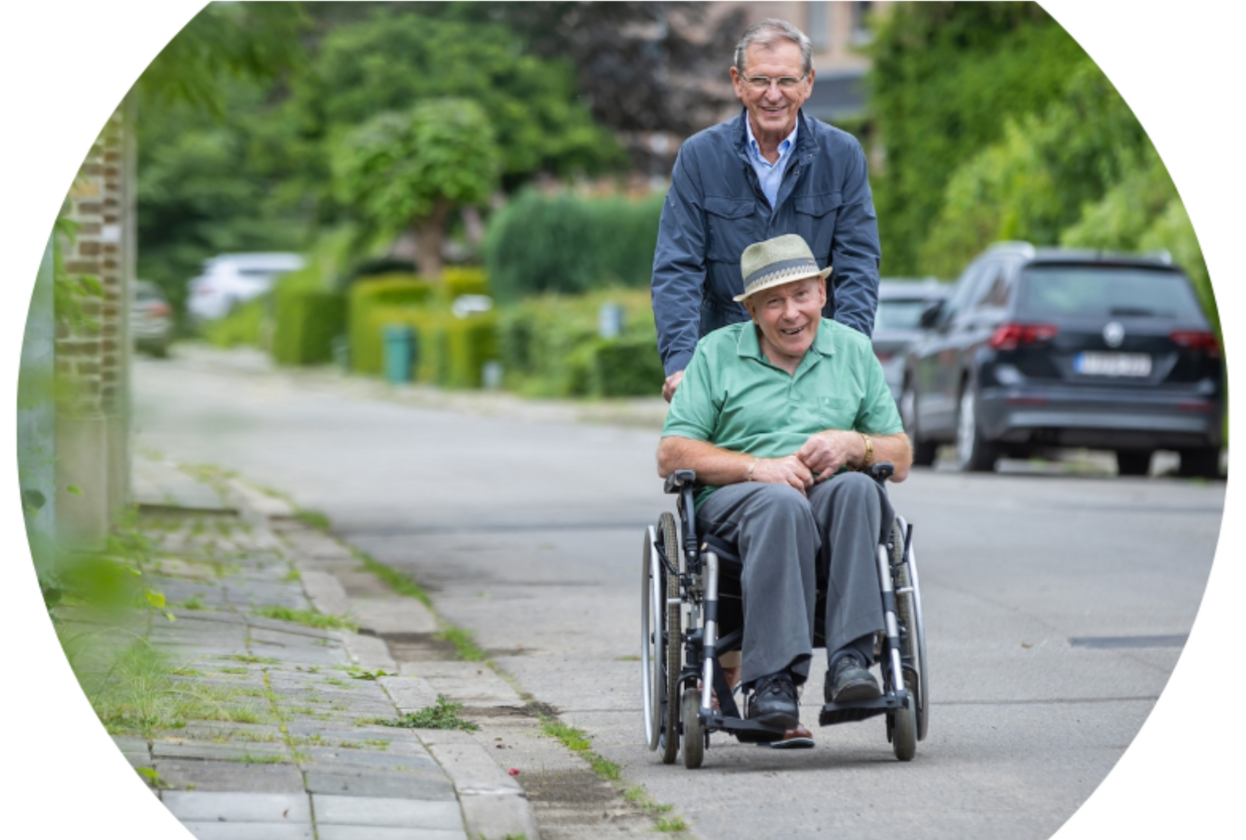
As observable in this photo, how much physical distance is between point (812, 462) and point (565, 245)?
3350 centimetres

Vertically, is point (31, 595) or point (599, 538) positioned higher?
point (31, 595)

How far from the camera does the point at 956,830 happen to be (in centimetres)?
507

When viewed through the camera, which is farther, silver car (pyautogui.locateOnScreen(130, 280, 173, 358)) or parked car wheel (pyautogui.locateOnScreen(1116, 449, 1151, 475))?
parked car wheel (pyautogui.locateOnScreen(1116, 449, 1151, 475))

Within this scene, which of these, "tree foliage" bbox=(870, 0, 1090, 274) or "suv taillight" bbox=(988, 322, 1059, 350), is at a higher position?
"tree foliage" bbox=(870, 0, 1090, 274)

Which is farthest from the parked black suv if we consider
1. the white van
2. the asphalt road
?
the white van

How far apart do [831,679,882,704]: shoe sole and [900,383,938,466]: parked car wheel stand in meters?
13.1

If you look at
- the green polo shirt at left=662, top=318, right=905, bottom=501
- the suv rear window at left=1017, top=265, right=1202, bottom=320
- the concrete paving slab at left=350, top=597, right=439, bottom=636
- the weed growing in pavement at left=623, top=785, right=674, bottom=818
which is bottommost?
the concrete paving slab at left=350, top=597, right=439, bottom=636

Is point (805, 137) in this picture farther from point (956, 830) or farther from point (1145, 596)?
point (1145, 596)

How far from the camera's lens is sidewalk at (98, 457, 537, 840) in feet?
15.8

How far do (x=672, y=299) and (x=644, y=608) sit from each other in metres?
0.93

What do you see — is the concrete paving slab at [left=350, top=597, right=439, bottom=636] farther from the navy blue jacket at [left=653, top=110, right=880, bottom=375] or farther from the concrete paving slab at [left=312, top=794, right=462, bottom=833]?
the concrete paving slab at [left=312, top=794, right=462, bottom=833]

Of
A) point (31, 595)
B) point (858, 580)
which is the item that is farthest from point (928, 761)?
point (31, 595)

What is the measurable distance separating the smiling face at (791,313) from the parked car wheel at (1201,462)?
37.5 feet

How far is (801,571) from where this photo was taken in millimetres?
5547
